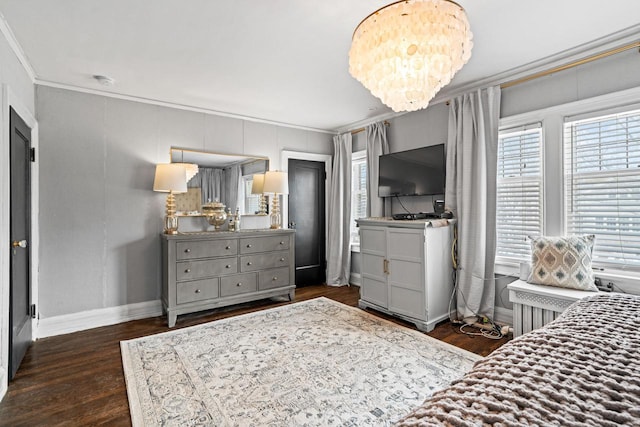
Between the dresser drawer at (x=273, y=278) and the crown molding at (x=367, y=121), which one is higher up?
the crown molding at (x=367, y=121)

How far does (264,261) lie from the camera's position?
4.00 m

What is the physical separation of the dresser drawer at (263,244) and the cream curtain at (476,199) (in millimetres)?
2114

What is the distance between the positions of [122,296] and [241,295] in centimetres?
128

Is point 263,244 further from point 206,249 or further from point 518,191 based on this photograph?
point 518,191

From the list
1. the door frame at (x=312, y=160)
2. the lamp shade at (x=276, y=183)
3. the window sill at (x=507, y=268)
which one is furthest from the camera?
the door frame at (x=312, y=160)

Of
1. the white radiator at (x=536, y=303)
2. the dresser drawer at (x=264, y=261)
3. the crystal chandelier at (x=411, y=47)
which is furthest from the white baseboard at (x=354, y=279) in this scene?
the crystal chandelier at (x=411, y=47)

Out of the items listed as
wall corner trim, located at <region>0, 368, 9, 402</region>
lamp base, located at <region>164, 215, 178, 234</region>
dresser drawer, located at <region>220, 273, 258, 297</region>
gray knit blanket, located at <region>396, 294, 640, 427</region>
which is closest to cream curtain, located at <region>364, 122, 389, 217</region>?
dresser drawer, located at <region>220, 273, 258, 297</region>

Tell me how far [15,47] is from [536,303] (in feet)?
14.8

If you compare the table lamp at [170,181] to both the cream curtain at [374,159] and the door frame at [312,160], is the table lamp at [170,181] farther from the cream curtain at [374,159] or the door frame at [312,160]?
the cream curtain at [374,159]

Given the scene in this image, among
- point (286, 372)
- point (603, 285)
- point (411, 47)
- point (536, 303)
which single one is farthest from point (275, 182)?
point (603, 285)

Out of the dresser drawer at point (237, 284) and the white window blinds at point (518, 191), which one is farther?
the dresser drawer at point (237, 284)

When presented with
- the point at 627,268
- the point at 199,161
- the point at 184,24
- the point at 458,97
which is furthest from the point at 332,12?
the point at 627,268

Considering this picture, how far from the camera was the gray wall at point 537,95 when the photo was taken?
247 cm

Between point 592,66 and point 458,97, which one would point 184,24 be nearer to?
point 458,97
